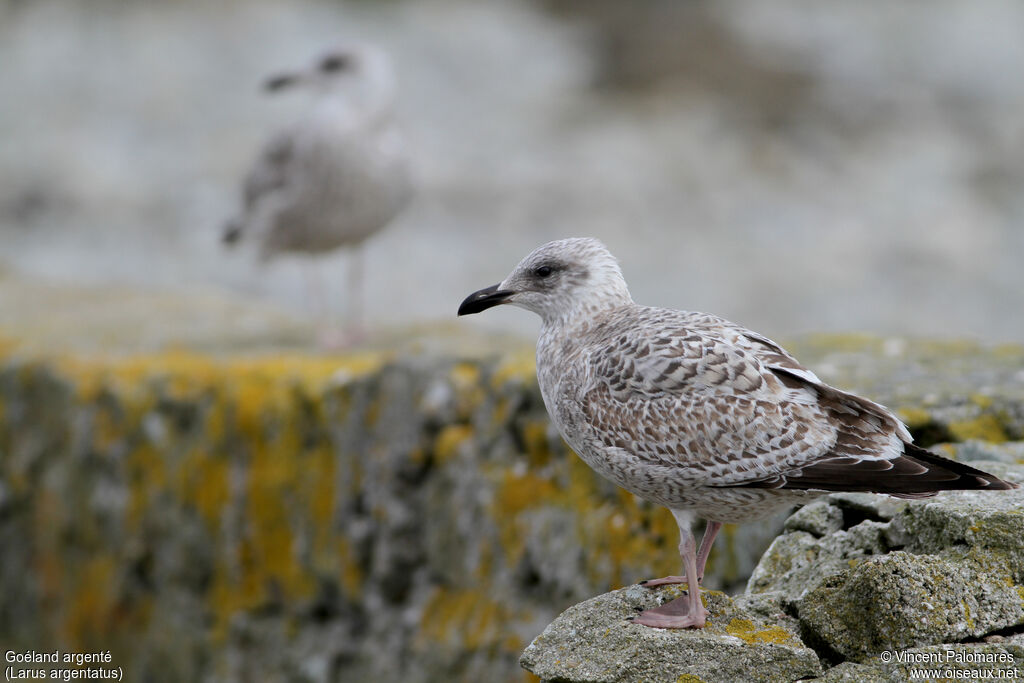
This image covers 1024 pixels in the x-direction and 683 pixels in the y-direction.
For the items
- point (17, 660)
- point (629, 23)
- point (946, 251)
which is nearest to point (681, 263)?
point (946, 251)

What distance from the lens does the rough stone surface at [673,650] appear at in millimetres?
3104

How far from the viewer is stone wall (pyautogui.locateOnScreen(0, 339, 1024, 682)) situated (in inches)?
197

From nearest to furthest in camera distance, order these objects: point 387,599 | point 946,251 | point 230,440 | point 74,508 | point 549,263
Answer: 1. point 549,263
2. point 387,599
3. point 230,440
4. point 74,508
5. point 946,251

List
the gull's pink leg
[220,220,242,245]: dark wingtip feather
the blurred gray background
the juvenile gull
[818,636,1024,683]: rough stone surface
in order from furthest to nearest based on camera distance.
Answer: the blurred gray background
[220,220,242,245]: dark wingtip feather
the gull's pink leg
the juvenile gull
[818,636,1024,683]: rough stone surface

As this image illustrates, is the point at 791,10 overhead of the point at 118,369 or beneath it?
overhead

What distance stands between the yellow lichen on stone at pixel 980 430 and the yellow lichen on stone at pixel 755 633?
1.32 metres

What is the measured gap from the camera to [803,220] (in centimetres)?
1152

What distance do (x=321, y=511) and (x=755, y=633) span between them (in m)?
3.38

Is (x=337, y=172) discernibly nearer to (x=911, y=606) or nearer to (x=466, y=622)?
(x=466, y=622)

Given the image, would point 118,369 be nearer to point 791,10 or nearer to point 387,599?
point 387,599

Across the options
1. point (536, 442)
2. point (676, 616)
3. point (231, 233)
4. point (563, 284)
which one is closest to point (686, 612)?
point (676, 616)

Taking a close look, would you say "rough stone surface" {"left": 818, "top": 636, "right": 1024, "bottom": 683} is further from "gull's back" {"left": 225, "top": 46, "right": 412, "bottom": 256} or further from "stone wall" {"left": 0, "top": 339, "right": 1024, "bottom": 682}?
"gull's back" {"left": 225, "top": 46, "right": 412, "bottom": 256}

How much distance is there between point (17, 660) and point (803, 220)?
8124 millimetres

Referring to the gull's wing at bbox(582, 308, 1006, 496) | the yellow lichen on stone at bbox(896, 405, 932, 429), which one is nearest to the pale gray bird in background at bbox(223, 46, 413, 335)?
the yellow lichen on stone at bbox(896, 405, 932, 429)
